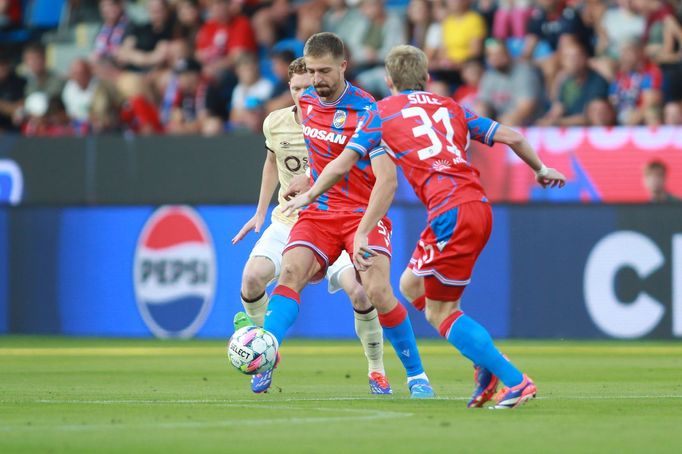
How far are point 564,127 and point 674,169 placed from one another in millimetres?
1434

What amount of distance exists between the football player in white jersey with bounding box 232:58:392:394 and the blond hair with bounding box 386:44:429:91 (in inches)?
66.2

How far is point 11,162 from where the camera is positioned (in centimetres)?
1969

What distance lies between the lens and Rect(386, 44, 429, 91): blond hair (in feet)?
28.7

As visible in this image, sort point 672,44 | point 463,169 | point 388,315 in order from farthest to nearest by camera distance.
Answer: point 672,44 → point 388,315 → point 463,169

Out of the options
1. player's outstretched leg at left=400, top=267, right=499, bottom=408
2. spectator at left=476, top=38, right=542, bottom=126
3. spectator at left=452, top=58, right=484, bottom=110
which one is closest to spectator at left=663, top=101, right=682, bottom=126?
spectator at left=476, top=38, right=542, bottom=126

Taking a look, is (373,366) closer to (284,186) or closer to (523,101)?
(284,186)

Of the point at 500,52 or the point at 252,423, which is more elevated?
the point at 500,52

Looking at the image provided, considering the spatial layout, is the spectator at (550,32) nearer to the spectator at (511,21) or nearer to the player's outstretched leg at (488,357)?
the spectator at (511,21)

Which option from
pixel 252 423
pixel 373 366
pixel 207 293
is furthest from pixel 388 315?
pixel 207 293

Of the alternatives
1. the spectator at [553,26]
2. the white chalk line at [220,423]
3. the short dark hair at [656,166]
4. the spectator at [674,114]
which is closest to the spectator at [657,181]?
the short dark hair at [656,166]

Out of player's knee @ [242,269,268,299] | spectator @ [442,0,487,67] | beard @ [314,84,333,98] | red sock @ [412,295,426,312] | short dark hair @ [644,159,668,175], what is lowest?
player's knee @ [242,269,268,299]

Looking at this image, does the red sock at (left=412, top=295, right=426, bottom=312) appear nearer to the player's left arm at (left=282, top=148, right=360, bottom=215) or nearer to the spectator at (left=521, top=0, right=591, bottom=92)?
the player's left arm at (left=282, top=148, right=360, bottom=215)

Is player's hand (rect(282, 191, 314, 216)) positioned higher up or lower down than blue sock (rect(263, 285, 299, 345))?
higher up

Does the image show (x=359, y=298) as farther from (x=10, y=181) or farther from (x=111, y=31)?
(x=111, y=31)
